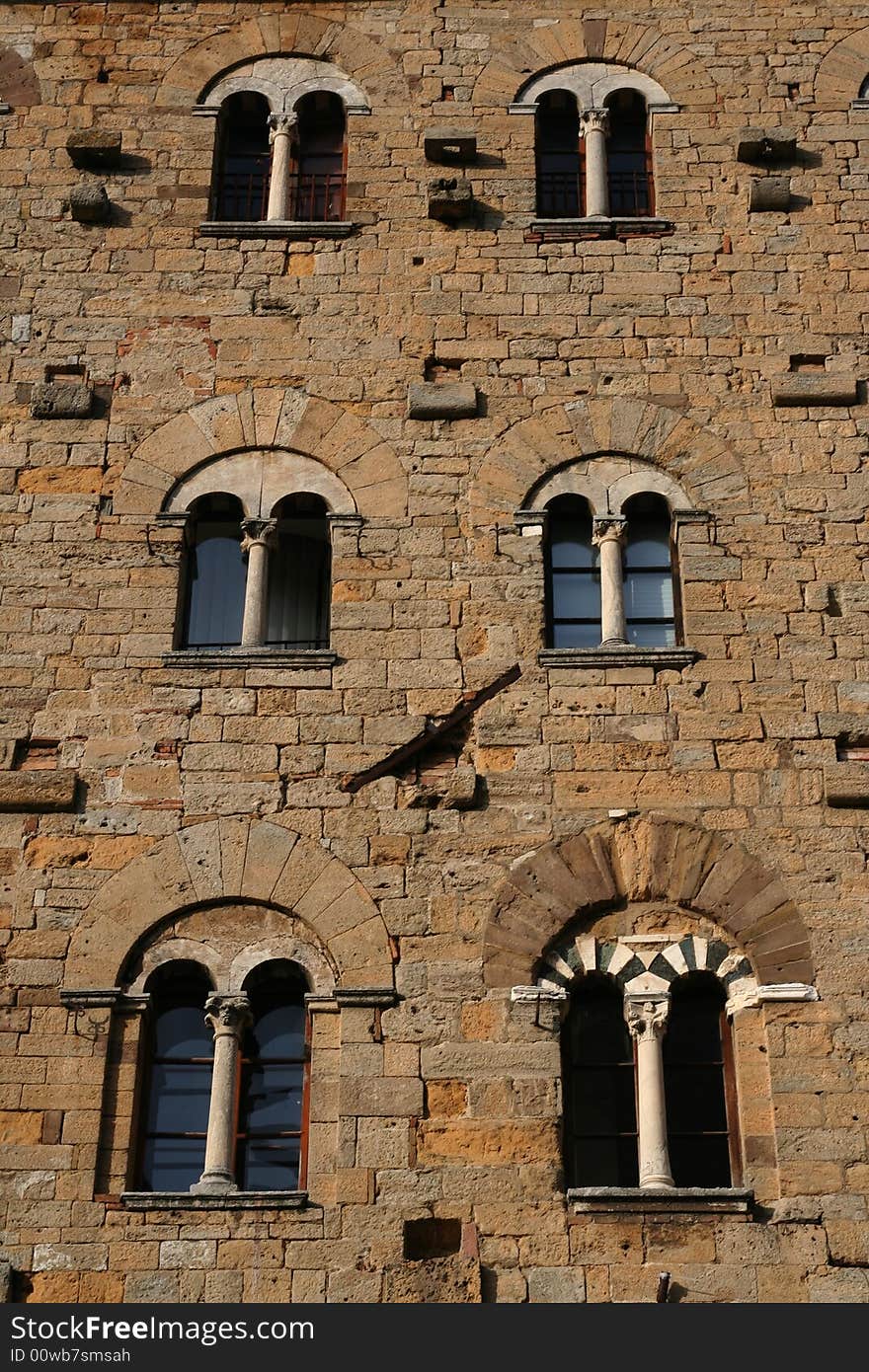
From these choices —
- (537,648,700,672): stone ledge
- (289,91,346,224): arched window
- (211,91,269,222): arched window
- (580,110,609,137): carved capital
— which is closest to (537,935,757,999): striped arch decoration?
(537,648,700,672): stone ledge

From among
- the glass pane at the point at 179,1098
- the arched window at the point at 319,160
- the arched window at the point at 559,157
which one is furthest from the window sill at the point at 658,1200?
the arched window at the point at 319,160

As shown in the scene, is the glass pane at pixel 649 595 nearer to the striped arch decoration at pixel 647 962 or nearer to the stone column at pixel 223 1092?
the striped arch decoration at pixel 647 962

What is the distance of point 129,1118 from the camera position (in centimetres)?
1420

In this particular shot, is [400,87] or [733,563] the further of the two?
[400,87]

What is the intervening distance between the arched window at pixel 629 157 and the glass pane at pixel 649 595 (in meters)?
3.30

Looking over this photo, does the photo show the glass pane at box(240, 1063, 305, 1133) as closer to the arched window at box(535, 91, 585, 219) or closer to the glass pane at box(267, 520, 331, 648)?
the glass pane at box(267, 520, 331, 648)

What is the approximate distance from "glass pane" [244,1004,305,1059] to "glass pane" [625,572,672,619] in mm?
3716

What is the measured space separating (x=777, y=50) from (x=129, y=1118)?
9.94 metres

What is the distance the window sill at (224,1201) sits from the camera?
1381 cm

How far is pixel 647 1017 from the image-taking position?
1437 centimetres

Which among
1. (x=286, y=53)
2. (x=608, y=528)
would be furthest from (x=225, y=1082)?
(x=286, y=53)

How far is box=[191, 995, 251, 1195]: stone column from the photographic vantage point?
1397cm
